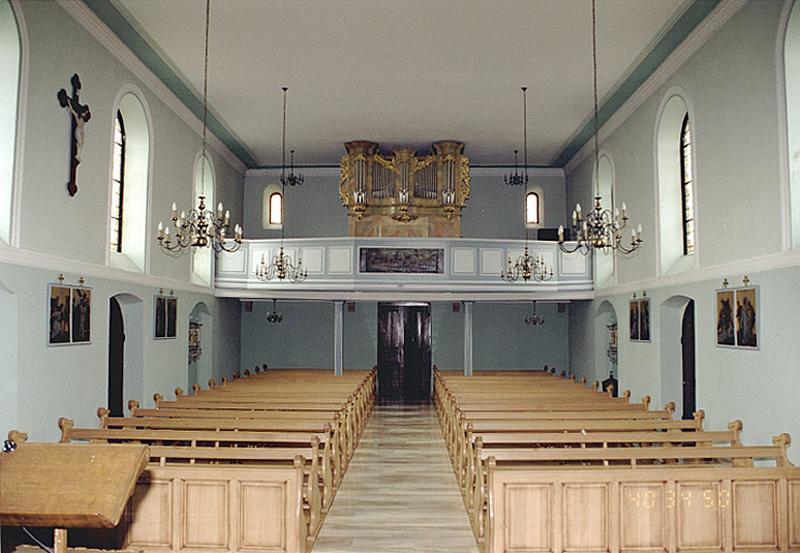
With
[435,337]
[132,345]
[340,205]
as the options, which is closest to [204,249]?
[132,345]

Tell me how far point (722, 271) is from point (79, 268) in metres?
9.77

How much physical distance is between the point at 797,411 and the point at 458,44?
7755 millimetres

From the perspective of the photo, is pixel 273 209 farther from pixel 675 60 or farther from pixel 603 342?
pixel 675 60

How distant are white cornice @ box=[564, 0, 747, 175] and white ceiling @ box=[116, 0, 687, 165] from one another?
525 millimetres

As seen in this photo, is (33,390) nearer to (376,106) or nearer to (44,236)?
(44,236)

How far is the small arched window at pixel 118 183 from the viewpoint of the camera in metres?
13.3

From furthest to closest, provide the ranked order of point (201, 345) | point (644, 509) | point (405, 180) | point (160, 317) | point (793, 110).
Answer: point (405, 180), point (201, 345), point (160, 317), point (793, 110), point (644, 509)

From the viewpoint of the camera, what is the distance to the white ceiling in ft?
35.9

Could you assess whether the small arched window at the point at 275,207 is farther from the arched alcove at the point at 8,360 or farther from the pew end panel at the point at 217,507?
the pew end panel at the point at 217,507

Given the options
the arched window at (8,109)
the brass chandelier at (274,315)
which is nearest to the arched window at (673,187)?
the arched window at (8,109)

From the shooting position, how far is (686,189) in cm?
1346

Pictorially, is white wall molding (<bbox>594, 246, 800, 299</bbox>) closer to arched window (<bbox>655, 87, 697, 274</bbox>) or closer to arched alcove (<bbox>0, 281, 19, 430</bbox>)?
arched window (<bbox>655, 87, 697, 274</bbox>)

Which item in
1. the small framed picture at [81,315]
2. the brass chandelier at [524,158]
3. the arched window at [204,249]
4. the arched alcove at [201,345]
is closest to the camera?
the small framed picture at [81,315]

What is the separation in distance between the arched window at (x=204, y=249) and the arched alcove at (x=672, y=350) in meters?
10.4
